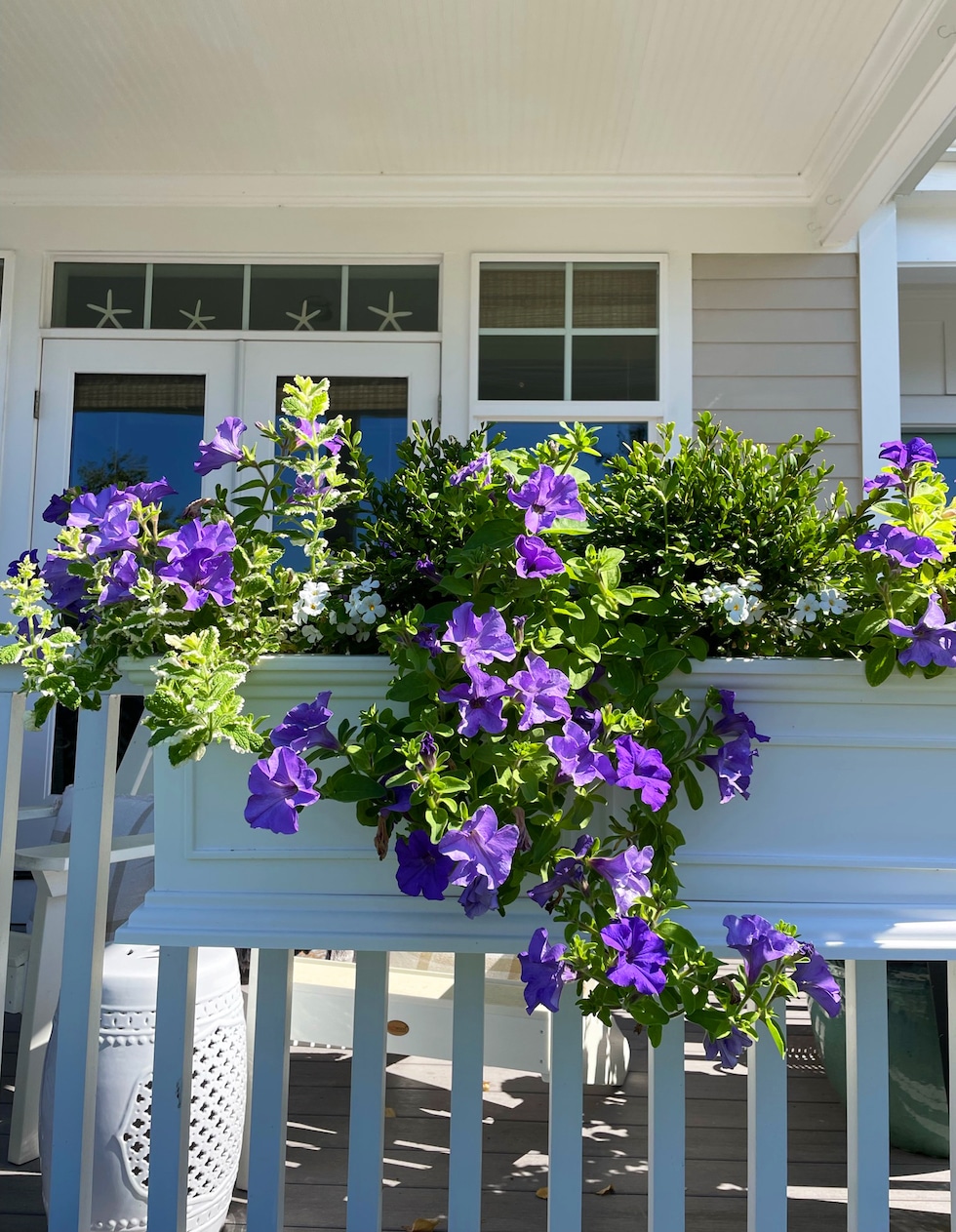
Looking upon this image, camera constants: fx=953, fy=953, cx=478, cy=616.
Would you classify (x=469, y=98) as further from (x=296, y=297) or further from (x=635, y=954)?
(x=635, y=954)

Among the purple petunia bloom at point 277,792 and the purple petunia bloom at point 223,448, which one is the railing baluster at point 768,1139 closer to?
the purple petunia bloom at point 277,792

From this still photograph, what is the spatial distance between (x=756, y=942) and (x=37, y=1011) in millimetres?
1818

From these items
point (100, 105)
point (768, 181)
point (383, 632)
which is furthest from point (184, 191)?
point (383, 632)

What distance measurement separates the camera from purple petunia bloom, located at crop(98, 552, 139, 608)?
1.00 m

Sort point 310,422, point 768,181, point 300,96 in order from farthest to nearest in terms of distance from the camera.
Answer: point 768,181
point 300,96
point 310,422

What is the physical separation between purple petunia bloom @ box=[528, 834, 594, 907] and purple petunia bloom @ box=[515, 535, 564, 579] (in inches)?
10.6

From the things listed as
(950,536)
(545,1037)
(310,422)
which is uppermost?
(310,422)

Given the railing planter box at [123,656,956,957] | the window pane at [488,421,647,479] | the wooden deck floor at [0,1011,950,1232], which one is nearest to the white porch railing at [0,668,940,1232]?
the railing planter box at [123,656,956,957]

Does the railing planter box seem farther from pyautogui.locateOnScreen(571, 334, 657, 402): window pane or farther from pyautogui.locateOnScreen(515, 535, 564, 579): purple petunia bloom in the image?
pyautogui.locateOnScreen(571, 334, 657, 402): window pane

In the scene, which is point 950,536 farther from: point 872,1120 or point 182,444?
point 182,444

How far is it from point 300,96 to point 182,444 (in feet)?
4.04

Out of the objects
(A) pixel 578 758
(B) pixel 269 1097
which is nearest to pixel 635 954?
(A) pixel 578 758

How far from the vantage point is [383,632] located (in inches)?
38.7

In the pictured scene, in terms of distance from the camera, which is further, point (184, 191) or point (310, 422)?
point (184, 191)
